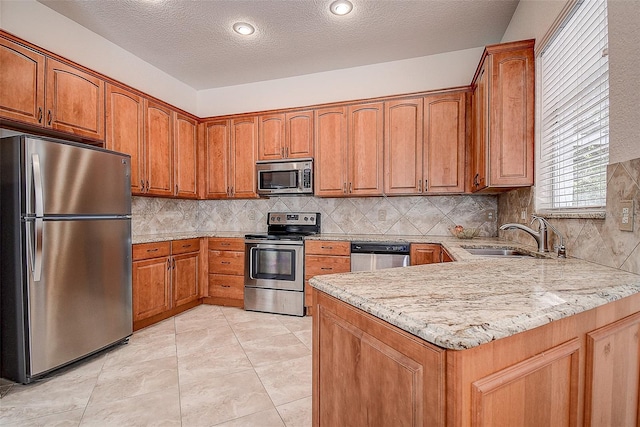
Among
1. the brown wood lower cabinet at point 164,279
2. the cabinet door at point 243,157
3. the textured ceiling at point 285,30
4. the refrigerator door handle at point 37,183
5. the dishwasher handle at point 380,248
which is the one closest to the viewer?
the refrigerator door handle at point 37,183

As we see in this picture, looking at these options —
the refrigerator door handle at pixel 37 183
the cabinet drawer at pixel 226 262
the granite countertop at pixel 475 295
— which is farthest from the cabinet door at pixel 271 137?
the granite countertop at pixel 475 295

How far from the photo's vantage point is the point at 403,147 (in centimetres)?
336

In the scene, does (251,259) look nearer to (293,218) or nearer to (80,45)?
(293,218)

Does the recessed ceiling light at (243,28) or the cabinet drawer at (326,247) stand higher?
the recessed ceiling light at (243,28)

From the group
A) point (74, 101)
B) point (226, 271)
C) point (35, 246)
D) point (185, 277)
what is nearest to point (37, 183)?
point (35, 246)

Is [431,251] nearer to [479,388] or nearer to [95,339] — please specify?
[479,388]

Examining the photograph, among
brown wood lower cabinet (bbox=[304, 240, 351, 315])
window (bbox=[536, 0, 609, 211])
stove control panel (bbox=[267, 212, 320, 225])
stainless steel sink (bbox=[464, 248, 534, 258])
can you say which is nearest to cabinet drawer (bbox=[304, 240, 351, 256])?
brown wood lower cabinet (bbox=[304, 240, 351, 315])

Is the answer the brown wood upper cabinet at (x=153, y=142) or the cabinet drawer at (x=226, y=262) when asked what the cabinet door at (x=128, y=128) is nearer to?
the brown wood upper cabinet at (x=153, y=142)

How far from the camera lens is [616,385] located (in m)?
1.04

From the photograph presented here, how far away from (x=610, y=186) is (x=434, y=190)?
187 cm

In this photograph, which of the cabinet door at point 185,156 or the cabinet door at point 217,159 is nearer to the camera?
the cabinet door at point 185,156

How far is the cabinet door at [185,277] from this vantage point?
3.42m

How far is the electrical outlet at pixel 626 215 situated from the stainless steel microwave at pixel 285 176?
105 inches

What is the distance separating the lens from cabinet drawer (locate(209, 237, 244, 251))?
372 centimetres
